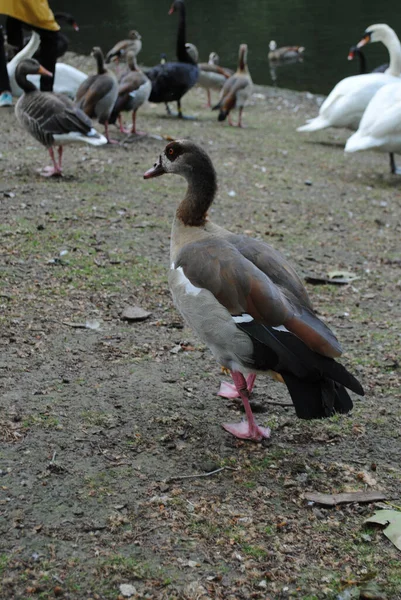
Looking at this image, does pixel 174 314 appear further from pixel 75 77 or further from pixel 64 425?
pixel 75 77

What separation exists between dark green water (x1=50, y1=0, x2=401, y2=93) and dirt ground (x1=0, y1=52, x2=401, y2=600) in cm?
1265

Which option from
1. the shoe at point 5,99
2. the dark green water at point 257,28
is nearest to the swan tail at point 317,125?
the shoe at point 5,99

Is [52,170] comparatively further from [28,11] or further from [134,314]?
[134,314]

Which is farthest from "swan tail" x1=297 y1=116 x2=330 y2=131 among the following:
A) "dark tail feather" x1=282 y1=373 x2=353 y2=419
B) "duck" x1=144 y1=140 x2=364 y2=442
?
"dark tail feather" x1=282 y1=373 x2=353 y2=419

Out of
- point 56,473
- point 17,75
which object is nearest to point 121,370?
point 56,473

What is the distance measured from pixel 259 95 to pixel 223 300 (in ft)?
45.3

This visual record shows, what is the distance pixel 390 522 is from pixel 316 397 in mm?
598

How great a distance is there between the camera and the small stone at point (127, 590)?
2.66 metres

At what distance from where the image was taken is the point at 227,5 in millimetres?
34625

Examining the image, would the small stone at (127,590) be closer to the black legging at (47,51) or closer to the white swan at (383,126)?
the white swan at (383,126)

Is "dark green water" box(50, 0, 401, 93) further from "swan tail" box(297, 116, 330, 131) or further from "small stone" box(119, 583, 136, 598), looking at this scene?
"small stone" box(119, 583, 136, 598)

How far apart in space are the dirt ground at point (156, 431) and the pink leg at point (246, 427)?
61 millimetres

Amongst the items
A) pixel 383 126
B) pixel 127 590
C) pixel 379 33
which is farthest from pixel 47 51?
pixel 127 590

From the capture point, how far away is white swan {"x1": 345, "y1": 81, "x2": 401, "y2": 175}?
9.77m
